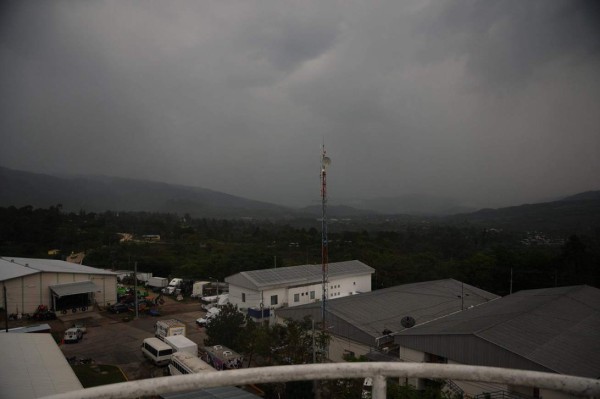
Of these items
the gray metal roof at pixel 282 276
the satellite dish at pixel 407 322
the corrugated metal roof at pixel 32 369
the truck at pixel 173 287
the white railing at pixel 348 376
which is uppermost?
the white railing at pixel 348 376

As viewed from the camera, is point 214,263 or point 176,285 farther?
point 214,263

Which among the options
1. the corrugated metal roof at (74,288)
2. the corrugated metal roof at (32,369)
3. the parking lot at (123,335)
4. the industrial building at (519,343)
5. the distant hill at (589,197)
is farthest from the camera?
the distant hill at (589,197)

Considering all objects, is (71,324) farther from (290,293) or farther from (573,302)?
(573,302)

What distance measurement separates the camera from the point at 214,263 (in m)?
25.5

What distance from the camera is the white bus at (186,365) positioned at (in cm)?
926

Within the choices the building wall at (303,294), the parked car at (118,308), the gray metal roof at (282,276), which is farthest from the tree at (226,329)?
the parked car at (118,308)

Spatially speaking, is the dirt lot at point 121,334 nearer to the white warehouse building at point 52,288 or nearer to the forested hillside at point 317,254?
the white warehouse building at point 52,288

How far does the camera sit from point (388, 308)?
13.9 m

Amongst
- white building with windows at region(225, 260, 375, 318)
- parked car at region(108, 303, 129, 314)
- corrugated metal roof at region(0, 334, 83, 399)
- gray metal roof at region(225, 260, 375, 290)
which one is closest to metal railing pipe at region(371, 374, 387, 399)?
corrugated metal roof at region(0, 334, 83, 399)

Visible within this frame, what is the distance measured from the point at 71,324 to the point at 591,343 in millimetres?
17594

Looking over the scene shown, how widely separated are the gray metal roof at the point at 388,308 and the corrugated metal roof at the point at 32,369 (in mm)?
7140

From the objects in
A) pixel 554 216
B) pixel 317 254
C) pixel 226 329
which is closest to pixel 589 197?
pixel 554 216

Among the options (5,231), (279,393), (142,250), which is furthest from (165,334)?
(5,231)

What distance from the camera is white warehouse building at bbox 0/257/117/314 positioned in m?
16.3
